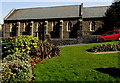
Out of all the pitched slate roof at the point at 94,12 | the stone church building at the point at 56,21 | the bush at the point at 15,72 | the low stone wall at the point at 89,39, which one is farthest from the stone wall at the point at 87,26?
the bush at the point at 15,72

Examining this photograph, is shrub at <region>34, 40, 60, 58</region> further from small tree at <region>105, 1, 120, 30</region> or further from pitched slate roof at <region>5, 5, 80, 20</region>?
pitched slate roof at <region>5, 5, 80, 20</region>

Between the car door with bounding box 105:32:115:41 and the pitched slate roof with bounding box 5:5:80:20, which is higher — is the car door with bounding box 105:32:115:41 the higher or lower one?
the lower one

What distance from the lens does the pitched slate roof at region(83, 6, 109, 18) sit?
3772cm

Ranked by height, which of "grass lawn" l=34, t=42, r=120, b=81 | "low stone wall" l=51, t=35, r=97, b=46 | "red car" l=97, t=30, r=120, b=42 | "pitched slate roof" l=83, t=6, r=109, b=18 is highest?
"pitched slate roof" l=83, t=6, r=109, b=18

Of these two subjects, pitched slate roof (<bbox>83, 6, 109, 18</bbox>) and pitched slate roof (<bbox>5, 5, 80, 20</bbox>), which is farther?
pitched slate roof (<bbox>5, 5, 80, 20</bbox>)

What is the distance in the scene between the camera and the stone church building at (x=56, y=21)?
37625 mm

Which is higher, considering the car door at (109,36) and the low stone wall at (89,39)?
the car door at (109,36)

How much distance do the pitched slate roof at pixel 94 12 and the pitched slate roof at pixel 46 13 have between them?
2.30 meters

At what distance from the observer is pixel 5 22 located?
146 ft

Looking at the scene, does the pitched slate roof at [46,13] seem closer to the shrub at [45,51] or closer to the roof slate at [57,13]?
the roof slate at [57,13]

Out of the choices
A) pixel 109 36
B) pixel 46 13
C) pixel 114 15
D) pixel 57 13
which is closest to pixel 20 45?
pixel 109 36

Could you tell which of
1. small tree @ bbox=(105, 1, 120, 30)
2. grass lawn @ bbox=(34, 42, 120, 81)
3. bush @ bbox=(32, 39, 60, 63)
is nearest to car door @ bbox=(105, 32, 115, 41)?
small tree @ bbox=(105, 1, 120, 30)

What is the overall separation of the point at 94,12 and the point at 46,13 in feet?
43.7

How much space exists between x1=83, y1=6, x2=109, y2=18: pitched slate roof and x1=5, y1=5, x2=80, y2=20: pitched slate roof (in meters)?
2.30
